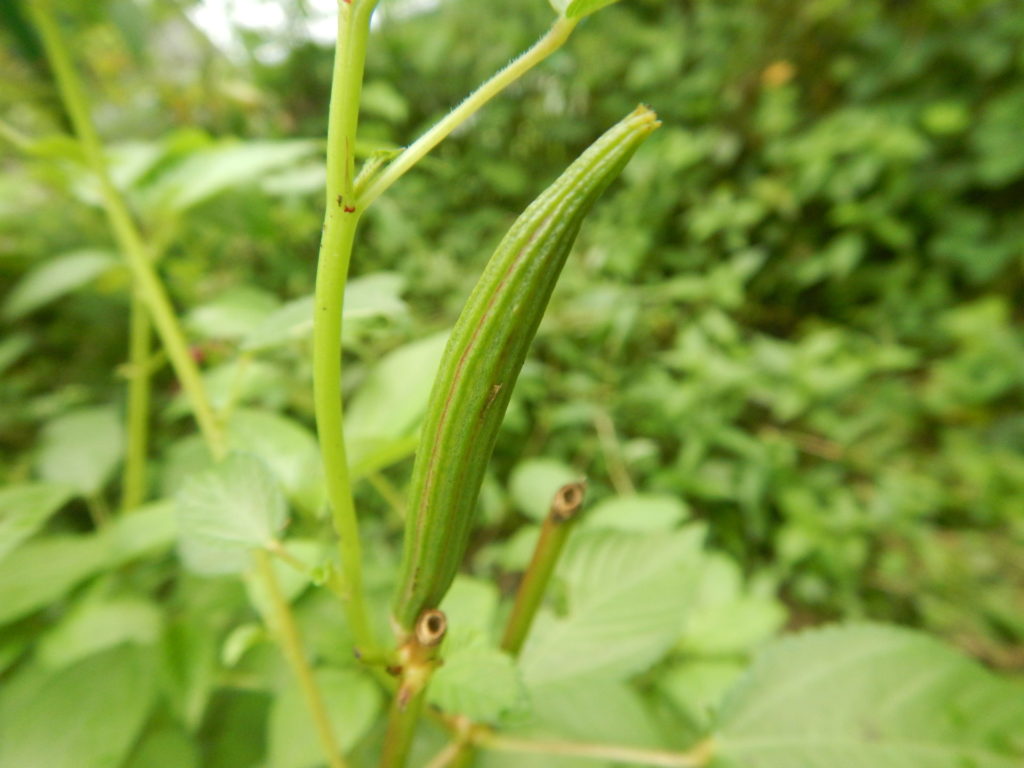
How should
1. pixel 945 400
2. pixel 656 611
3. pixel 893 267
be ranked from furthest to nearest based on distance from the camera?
pixel 893 267 → pixel 945 400 → pixel 656 611

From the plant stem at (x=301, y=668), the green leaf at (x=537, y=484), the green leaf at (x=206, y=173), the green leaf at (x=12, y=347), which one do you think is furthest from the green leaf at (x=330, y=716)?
the green leaf at (x=12, y=347)

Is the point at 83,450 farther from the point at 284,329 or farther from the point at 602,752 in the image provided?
the point at 602,752

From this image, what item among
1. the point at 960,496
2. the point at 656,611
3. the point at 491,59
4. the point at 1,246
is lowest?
the point at 960,496

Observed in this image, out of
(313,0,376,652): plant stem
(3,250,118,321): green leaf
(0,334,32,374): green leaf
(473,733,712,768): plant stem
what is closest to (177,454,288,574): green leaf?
(313,0,376,652): plant stem

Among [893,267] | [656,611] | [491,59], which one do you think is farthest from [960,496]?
[491,59]

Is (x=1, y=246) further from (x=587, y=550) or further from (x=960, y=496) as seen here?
(x=960, y=496)

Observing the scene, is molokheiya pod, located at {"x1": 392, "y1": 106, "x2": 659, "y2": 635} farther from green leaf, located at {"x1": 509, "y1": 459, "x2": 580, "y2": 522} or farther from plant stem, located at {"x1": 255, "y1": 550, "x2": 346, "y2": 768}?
green leaf, located at {"x1": 509, "y1": 459, "x2": 580, "y2": 522}
